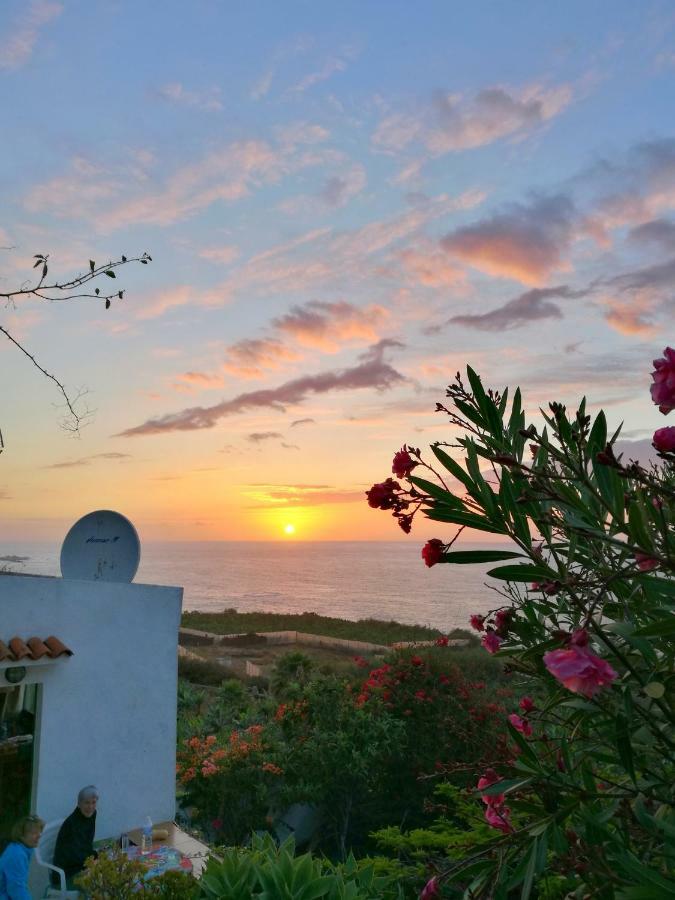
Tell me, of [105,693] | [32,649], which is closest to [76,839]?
[105,693]

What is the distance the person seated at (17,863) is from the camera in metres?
5.71

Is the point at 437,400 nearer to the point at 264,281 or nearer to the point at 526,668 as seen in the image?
the point at 526,668

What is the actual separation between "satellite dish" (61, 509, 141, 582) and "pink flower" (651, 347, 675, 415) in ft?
23.6

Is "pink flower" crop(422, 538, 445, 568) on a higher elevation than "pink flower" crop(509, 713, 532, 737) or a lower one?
higher

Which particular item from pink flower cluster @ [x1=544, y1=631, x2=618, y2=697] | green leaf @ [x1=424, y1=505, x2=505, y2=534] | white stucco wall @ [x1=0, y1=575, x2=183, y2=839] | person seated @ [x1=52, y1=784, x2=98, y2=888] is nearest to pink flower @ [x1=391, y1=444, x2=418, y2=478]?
green leaf @ [x1=424, y1=505, x2=505, y2=534]

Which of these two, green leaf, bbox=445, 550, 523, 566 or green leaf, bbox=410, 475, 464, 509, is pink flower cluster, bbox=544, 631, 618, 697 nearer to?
green leaf, bbox=445, 550, 523, 566

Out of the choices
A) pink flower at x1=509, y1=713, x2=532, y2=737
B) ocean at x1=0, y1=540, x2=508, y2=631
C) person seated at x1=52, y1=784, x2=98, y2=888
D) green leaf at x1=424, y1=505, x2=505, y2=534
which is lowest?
ocean at x1=0, y1=540, x2=508, y2=631

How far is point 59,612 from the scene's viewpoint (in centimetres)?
756

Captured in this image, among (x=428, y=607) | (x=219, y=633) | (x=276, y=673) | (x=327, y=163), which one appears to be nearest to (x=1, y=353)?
(x=327, y=163)

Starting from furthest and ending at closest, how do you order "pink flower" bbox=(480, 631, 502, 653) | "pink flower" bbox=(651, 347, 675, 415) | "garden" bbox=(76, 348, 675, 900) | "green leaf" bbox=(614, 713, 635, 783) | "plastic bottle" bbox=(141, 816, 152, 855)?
"plastic bottle" bbox=(141, 816, 152, 855), "pink flower" bbox=(480, 631, 502, 653), "green leaf" bbox=(614, 713, 635, 783), "garden" bbox=(76, 348, 675, 900), "pink flower" bbox=(651, 347, 675, 415)

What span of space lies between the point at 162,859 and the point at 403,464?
553 cm

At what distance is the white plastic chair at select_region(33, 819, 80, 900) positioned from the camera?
21.8 ft

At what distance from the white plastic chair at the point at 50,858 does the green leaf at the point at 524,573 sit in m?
5.82

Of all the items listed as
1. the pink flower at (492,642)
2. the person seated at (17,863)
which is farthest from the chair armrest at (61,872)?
the pink flower at (492,642)
